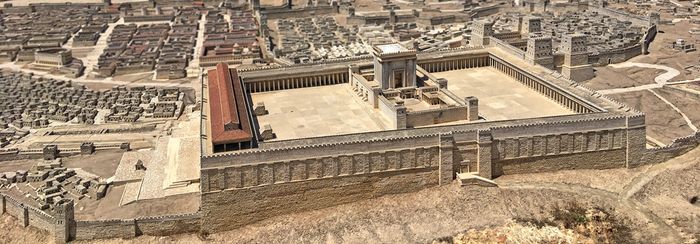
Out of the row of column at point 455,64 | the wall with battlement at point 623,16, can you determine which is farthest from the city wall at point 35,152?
the wall with battlement at point 623,16

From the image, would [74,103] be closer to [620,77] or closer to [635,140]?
[635,140]

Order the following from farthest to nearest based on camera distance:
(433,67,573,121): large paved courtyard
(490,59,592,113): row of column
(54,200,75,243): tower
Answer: (433,67,573,121): large paved courtyard < (490,59,592,113): row of column < (54,200,75,243): tower

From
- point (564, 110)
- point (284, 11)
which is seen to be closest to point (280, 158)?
point (564, 110)

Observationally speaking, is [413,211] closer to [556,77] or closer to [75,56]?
[556,77]

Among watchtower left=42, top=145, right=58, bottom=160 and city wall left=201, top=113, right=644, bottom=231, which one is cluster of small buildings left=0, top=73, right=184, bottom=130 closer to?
watchtower left=42, top=145, right=58, bottom=160

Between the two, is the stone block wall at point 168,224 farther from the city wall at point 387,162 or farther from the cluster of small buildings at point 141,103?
the cluster of small buildings at point 141,103

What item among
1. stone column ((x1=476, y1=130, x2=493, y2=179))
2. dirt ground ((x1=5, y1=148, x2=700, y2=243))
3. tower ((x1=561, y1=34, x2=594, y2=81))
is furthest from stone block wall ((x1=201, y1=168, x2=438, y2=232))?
tower ((x1=561, y1=34, x2=594, y2=81))

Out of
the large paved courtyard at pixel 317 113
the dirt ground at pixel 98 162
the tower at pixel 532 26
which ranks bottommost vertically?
the dirt ground at pixel 98 162
